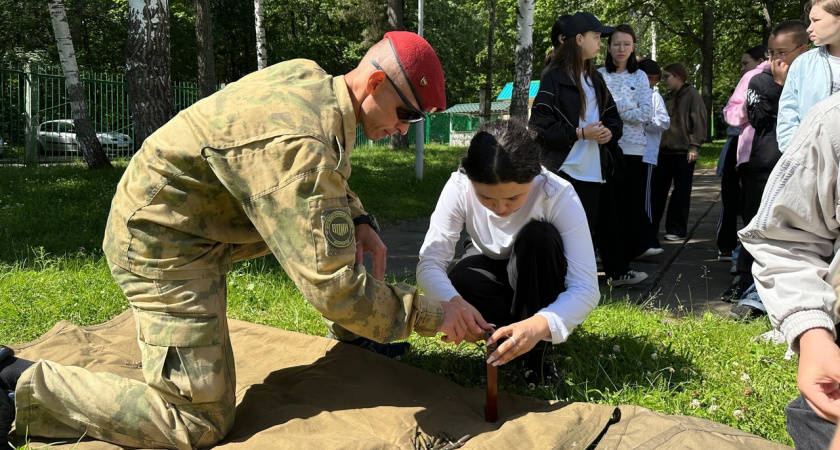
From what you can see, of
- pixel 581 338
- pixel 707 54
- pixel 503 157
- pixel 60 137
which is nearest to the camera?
pixel 503 157

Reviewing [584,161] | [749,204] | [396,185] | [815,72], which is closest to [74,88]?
[396,185]

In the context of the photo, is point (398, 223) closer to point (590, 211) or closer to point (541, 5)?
point (590, 211)

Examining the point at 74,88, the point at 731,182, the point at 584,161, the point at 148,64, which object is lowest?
the point at 731,182

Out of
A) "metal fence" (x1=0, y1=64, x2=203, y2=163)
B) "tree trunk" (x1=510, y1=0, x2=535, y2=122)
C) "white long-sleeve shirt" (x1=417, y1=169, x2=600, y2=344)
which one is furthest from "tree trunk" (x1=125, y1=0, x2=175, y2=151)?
"white long-sleeve shirt" (x1=417, y1=169, x2=600, y2=344)

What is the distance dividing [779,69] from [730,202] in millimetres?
1790

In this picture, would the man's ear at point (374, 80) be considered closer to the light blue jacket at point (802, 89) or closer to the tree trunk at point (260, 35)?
the light blue jacket at point (802, 89)

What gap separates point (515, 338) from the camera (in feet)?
9.17

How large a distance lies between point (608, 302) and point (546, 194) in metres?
1.80

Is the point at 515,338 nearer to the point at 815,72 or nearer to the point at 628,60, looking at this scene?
the point at 815,72

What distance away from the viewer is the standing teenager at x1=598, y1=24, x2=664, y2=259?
5832 mm

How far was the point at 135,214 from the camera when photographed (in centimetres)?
271

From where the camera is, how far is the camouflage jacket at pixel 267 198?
92.9 inches

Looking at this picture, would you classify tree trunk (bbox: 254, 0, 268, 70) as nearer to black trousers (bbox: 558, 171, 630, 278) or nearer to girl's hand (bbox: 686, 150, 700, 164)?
girl's hand (bbox: 686, 150, 700, 164)

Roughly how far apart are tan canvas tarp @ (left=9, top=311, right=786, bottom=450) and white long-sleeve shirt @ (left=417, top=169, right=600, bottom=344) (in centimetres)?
41
